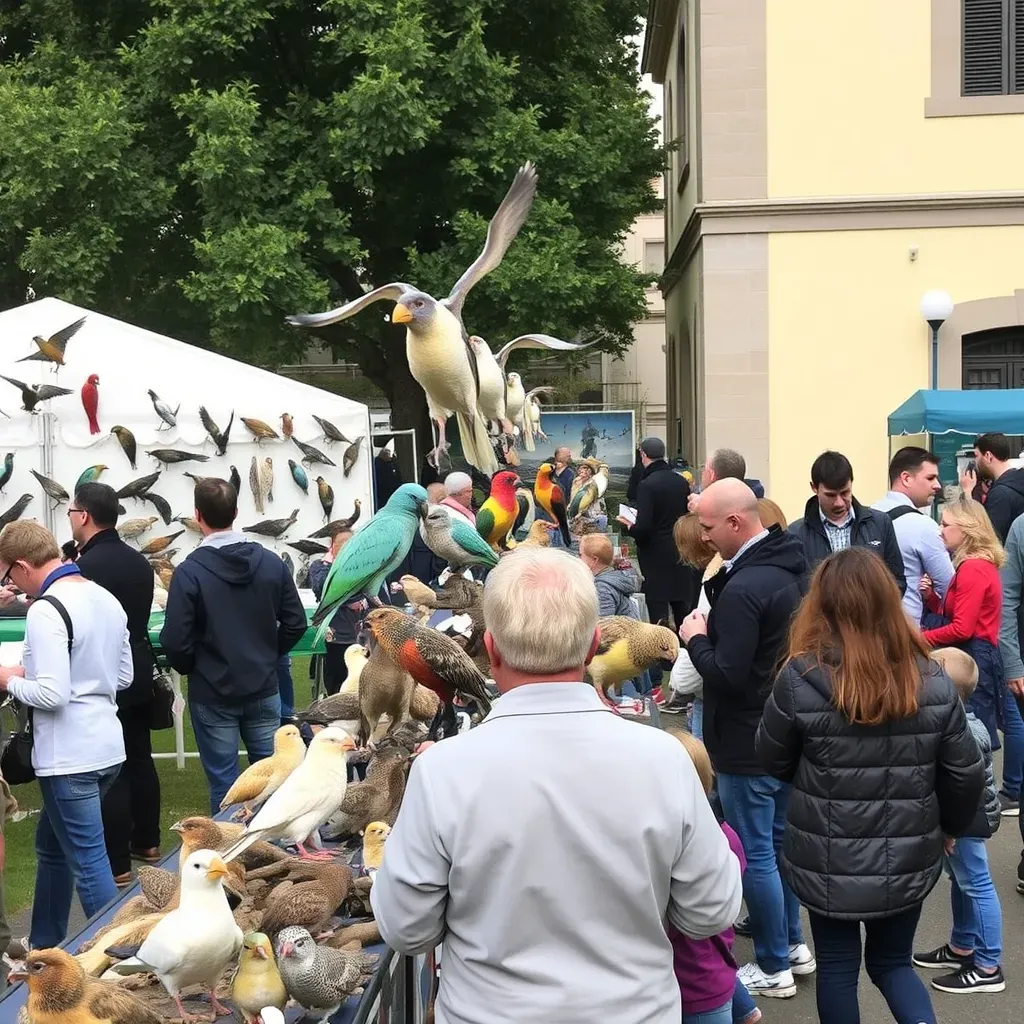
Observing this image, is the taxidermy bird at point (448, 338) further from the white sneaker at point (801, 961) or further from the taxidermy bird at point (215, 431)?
the taxidermy bird at point (215, 431)

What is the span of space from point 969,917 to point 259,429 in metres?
6.13

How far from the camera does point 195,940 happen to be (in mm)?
2430

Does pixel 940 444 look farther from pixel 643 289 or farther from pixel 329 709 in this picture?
pixel 329 709

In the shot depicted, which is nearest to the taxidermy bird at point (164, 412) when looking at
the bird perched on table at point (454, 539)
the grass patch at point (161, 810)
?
the grass patch at point (161, 810)

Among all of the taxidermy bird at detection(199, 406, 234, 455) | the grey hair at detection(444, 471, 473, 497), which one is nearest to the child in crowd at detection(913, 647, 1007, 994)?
the grey hair at detection(444, 471, 473, 497)

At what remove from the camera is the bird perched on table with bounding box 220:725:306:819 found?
3.56 meters

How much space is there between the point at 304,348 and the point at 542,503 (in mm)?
8780

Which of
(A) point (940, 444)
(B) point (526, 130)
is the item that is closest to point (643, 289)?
(B) point (526, 130)

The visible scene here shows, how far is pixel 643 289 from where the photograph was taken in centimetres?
1725

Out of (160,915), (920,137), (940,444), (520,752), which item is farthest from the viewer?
(920,137)

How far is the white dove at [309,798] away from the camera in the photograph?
123 inches

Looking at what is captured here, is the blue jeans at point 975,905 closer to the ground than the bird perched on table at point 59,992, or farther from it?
closer to the ground

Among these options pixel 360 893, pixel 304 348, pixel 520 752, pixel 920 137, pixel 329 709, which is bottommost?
pixel 360 893

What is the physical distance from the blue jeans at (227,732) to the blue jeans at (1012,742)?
348 cm
